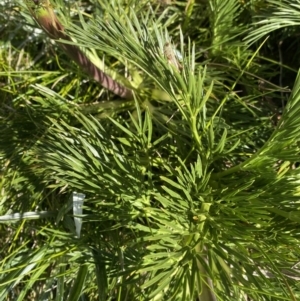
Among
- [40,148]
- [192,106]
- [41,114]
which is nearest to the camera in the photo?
[192,106]

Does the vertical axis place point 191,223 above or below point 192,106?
below

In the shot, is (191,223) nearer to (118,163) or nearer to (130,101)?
(118,163)

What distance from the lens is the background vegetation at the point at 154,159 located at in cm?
66

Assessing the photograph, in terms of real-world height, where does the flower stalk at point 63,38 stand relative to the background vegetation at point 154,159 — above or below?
above

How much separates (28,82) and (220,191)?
48 centimetres

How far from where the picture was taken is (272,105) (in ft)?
3.00

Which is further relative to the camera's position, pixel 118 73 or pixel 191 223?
pixel 118 73

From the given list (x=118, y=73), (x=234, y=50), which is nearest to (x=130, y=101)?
(x=118, y=73)

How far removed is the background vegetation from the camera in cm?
66

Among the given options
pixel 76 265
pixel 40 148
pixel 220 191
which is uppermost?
pixel 40 148

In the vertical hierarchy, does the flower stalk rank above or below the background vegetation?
above

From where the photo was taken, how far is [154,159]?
0.79 m

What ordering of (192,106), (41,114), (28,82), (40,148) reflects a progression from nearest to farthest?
1. (192,106)
2. (40,148)
3. (41,114)
4. (28,82)

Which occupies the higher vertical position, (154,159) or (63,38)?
(63,38)
